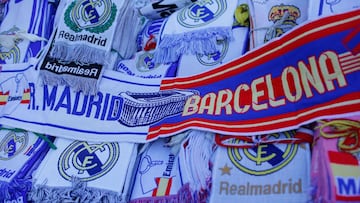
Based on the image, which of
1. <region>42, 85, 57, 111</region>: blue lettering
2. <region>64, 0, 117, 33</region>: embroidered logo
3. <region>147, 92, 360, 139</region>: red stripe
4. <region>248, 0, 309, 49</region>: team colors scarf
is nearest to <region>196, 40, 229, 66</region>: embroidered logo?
<region>248, 0, 309, 49</region>: team colors scarf

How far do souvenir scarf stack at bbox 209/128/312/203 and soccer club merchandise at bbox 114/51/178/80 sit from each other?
0.44m

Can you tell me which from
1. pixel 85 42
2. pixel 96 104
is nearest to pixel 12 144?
pixel 96 104

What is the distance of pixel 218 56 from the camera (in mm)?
1521

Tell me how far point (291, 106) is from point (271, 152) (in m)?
0.13

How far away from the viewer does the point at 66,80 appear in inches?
63.0

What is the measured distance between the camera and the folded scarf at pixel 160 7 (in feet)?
5.87

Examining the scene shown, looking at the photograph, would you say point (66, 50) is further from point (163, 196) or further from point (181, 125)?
point (163, 196)

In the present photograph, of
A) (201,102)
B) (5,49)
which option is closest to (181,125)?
(201,102)

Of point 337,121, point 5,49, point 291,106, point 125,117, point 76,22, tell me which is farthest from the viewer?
point 5,49

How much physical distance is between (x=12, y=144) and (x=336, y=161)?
1.06 m

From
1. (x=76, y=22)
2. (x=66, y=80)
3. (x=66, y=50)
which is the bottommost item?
(x=66, y=80)

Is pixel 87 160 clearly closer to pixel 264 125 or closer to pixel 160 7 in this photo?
pixel 264 125

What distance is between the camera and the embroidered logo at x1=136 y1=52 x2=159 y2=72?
165 centimetres

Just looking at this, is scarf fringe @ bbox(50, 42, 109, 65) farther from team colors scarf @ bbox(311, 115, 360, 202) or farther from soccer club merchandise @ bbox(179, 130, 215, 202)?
team colors scarf @ bbox(311, 115, 360, 202)
